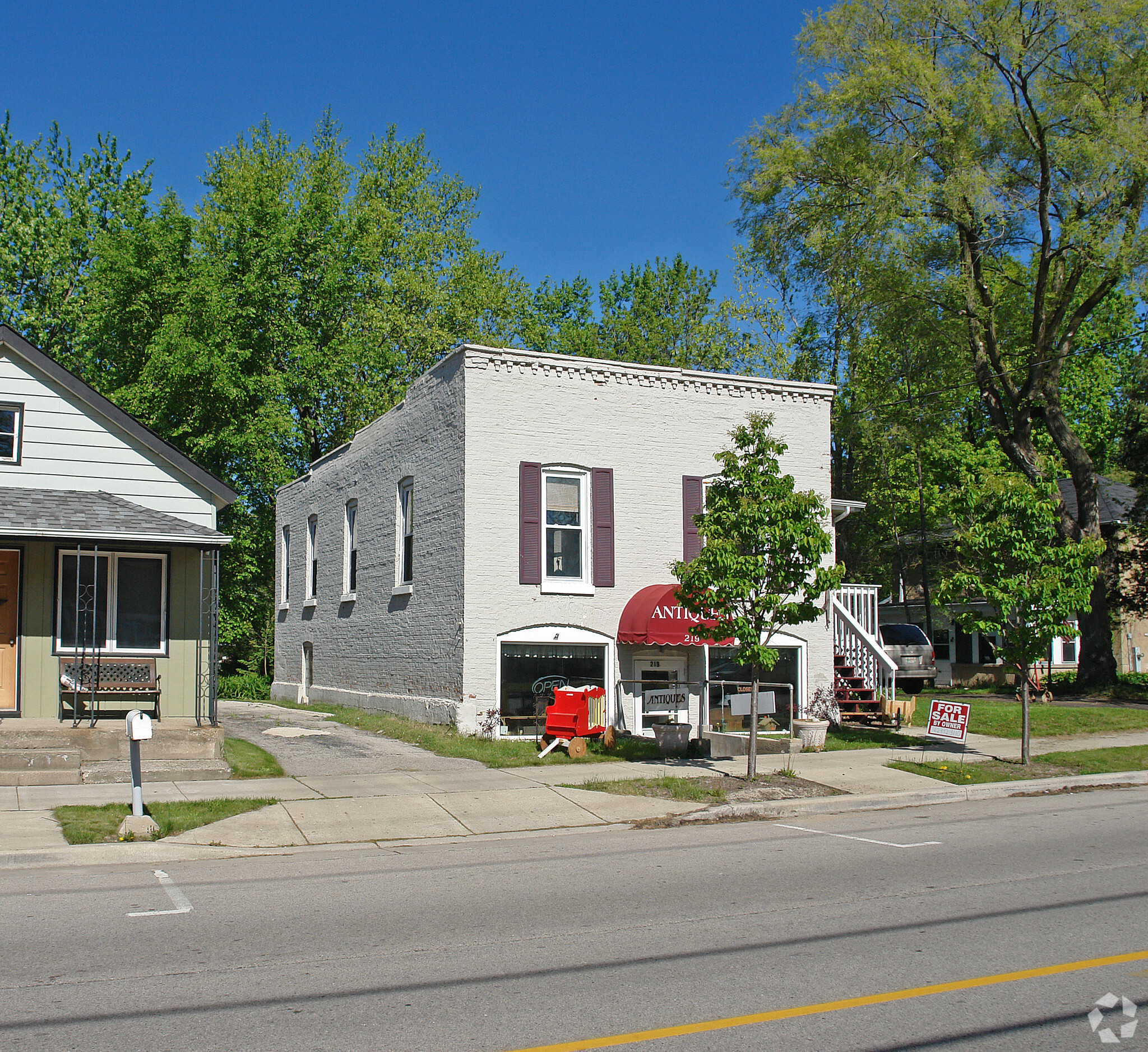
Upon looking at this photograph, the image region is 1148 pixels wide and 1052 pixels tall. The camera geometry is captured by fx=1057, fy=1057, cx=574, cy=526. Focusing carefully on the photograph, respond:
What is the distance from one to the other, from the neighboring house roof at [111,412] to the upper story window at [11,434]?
75 cm

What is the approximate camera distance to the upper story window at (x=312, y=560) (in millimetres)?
27312

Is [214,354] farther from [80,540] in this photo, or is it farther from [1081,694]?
[1081,694]

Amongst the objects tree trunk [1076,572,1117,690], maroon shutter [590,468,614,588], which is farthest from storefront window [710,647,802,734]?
tree trunk [1076,572,1117,690]

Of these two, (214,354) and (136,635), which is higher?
(214,354)

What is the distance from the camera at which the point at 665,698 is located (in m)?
17.8

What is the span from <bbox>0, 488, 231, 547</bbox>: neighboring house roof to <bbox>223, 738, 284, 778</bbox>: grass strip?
320 centimetres

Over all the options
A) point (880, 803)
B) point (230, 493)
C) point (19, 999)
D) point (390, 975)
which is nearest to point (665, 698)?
point (880, 803)

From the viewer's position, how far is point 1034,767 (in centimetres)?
1708

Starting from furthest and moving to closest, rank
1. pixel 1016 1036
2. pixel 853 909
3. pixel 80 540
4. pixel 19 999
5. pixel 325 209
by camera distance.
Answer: pixel 325 209, pixel 80 540, pixel 853 909, pixel 19 999, pixel 1016 1036

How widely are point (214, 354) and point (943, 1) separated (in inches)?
862

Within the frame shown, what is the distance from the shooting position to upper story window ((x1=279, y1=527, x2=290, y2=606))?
29.4 meters

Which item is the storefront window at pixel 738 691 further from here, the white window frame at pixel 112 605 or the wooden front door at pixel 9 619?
the wooden front door at pixel 9 619

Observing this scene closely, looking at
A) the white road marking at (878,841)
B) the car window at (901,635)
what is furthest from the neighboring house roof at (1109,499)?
the white road marking at (878,841)

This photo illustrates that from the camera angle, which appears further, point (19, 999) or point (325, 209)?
point (325, 209)
